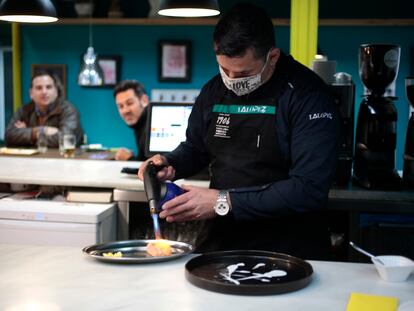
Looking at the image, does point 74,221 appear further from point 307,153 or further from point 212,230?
point 307,153

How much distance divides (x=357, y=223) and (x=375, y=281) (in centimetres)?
137

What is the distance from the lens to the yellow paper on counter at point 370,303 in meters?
1.59

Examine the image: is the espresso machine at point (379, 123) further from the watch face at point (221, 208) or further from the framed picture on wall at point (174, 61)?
the framed picture on wall at point (174, 61)

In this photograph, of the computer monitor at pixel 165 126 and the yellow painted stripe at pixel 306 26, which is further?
the yellow painted stripe at pixel 306 26

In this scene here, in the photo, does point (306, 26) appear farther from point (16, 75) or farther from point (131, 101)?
point (16, 75)

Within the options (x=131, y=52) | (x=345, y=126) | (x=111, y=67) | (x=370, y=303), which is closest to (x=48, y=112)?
(x=111, y=67)

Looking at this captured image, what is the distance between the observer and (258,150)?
2434mm

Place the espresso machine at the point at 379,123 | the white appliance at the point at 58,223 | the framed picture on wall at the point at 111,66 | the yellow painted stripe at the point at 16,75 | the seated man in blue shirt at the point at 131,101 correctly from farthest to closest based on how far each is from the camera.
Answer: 1. the yellow painted stripe at the point at 16,75
2. the framed picture on wall at the point at 111,66
3. the seated man in blue shirt at the point at 131,101
4. the white appliance at the point at 58,223
5. the espresso machine at the point at 379,123

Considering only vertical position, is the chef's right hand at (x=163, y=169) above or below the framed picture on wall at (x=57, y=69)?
below

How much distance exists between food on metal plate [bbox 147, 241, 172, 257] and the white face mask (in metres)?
0.66

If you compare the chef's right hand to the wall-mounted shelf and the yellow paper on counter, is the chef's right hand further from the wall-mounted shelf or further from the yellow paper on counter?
the wall-mounted shelf

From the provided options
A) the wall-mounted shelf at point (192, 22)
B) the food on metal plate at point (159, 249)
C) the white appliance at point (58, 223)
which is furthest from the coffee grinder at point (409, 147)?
the wall-mounted shelf at point (192, 22)

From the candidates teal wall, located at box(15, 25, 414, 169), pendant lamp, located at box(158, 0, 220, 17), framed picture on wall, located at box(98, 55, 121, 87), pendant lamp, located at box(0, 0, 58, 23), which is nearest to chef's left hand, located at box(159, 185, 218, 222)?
pendant lamp, located at box(158, 0, 220, 17)

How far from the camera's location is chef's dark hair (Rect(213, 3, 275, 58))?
2.24 meters
